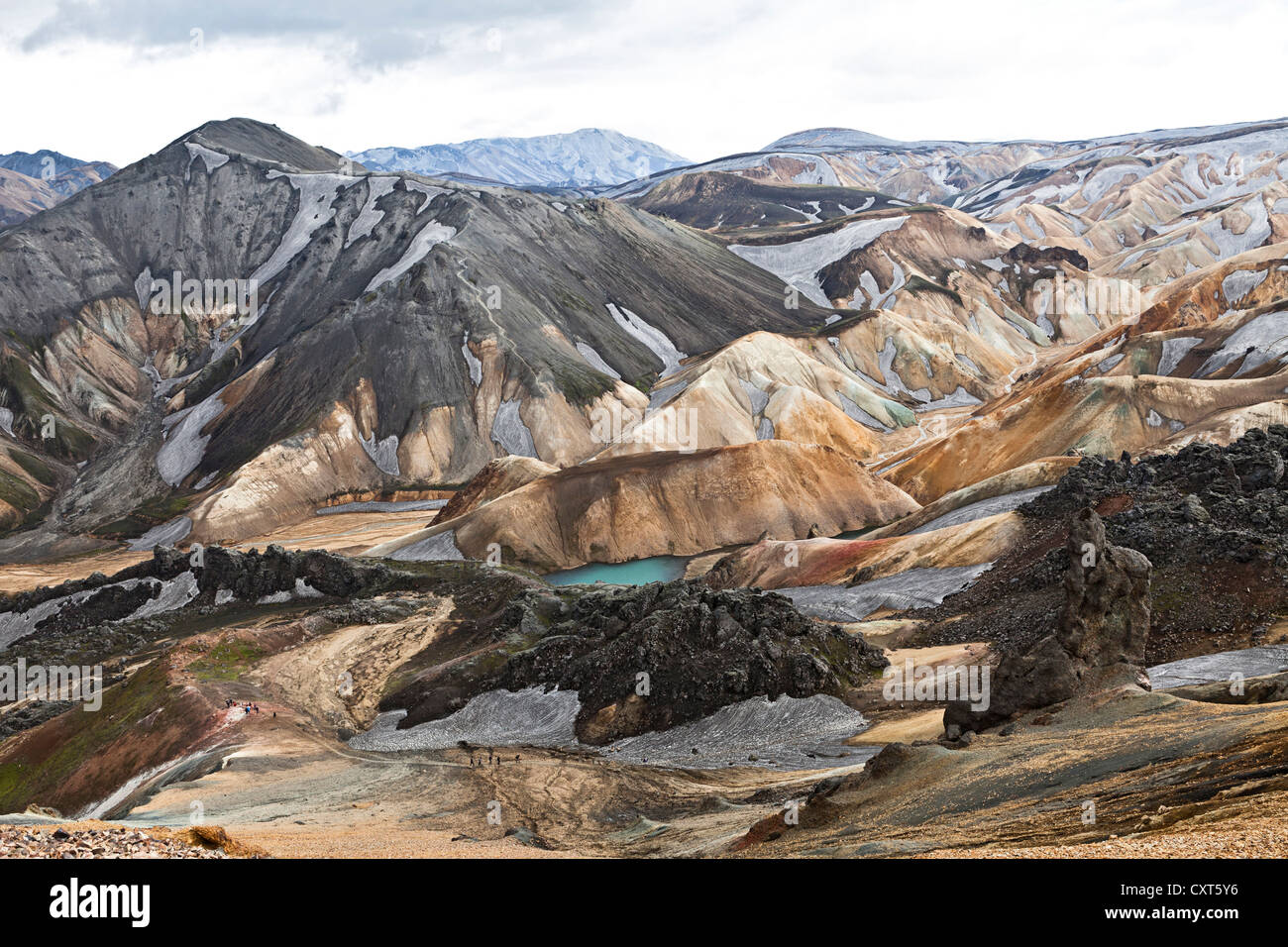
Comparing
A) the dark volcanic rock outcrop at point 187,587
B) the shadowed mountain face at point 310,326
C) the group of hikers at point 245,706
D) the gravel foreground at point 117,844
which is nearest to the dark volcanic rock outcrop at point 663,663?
the group of hikers at point 245,706

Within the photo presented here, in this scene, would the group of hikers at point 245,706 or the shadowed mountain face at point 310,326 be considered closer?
the group of hikers at point 245,706

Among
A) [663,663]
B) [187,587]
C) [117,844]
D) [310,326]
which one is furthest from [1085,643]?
[310,326]

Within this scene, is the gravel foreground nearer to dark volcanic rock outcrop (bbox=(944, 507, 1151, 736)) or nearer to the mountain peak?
dark volcanic rock outcrop (bbox=(944, 507, 1151, 736))

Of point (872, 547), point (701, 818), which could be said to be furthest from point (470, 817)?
point (872, 547)

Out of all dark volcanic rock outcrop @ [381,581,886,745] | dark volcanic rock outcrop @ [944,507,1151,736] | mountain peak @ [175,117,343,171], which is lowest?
dark volcanic rock outcrop @ [381,581,886,745]

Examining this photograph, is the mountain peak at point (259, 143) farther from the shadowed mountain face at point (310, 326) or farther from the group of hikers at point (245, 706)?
the group of hikers at point (245, 706)

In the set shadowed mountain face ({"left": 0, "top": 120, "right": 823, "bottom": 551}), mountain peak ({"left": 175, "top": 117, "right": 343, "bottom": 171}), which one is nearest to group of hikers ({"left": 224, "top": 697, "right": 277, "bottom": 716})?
shadowed mountain face ({"left": 0, "top": 120, "right": 823, "bottom": 551})
